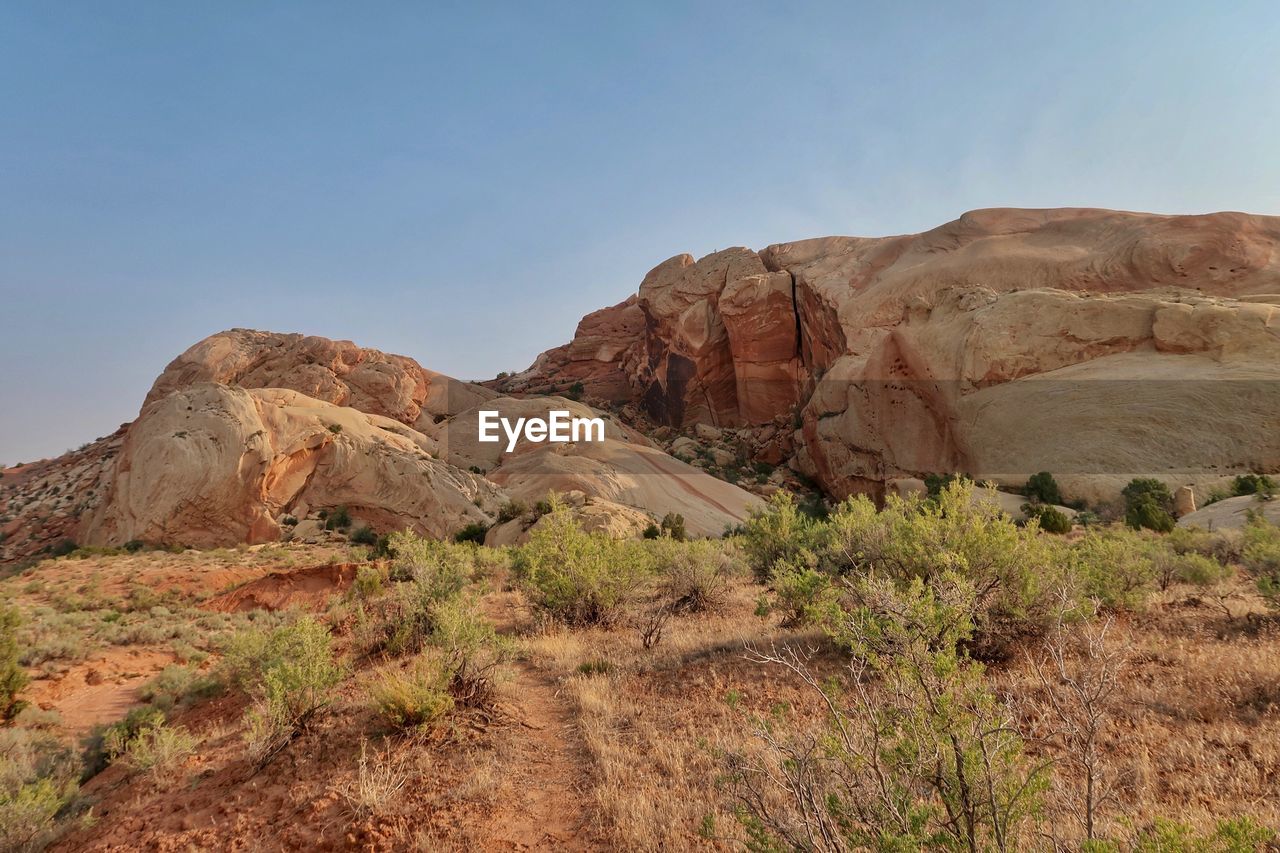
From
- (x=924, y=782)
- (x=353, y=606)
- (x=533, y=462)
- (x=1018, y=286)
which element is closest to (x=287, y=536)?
(x=533, y=462)

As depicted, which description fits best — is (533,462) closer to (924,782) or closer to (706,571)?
(706,571)

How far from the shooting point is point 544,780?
4652 mm

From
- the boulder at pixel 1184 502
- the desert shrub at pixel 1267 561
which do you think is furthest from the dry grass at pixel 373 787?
the boulder at pixel 1184 502

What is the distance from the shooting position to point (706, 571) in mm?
10656

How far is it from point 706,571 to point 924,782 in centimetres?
798

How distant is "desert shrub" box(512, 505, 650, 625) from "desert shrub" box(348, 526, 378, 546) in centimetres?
1746

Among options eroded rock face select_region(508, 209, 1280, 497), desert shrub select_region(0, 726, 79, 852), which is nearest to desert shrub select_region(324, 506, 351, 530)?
desert shrub select_region(0, 726, 79, 852)

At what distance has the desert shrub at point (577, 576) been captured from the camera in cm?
964

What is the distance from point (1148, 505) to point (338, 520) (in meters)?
30.4

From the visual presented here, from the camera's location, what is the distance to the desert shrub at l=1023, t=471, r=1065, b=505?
22391 millimetres

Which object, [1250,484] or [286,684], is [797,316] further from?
[286,684]

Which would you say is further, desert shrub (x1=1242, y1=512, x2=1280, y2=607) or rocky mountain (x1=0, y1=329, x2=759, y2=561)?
rocky mountain (x1=0, y1=329, x2=759, y2=561)

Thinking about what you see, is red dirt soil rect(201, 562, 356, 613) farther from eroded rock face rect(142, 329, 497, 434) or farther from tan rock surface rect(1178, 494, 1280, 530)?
eroded rock face rect(142, 329, 497, 434)

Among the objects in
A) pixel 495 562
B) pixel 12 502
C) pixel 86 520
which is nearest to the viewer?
pixel 495 562
